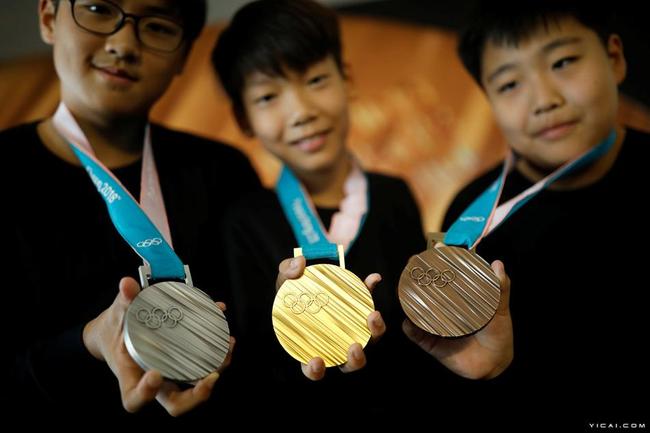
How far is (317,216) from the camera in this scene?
1.13m

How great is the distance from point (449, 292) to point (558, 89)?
0.47 m

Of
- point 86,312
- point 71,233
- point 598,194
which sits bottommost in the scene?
point 86,312

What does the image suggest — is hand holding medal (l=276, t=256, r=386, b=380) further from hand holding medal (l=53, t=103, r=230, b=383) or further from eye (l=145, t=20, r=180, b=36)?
eye (l=145, t=20, r=180, b=36)

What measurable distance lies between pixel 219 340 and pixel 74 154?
0.50 metres

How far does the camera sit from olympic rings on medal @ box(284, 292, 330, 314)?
0.86 meters

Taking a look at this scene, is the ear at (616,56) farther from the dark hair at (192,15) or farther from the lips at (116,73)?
the lips at (116,73)

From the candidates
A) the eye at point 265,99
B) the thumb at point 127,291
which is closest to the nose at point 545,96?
the eye at point 265,99

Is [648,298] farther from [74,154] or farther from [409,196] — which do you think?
[74,154]

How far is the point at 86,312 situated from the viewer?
100cm

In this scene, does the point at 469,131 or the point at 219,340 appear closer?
the point at 219,340

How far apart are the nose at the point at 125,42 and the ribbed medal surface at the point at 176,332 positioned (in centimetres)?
43

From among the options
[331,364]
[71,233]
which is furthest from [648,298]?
[71,233]

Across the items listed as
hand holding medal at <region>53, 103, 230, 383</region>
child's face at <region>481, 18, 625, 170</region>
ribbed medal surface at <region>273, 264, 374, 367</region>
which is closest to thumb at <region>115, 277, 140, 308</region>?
hand holding medal at <region>53, 103, 230, 383</region>

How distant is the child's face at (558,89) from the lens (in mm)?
1049
